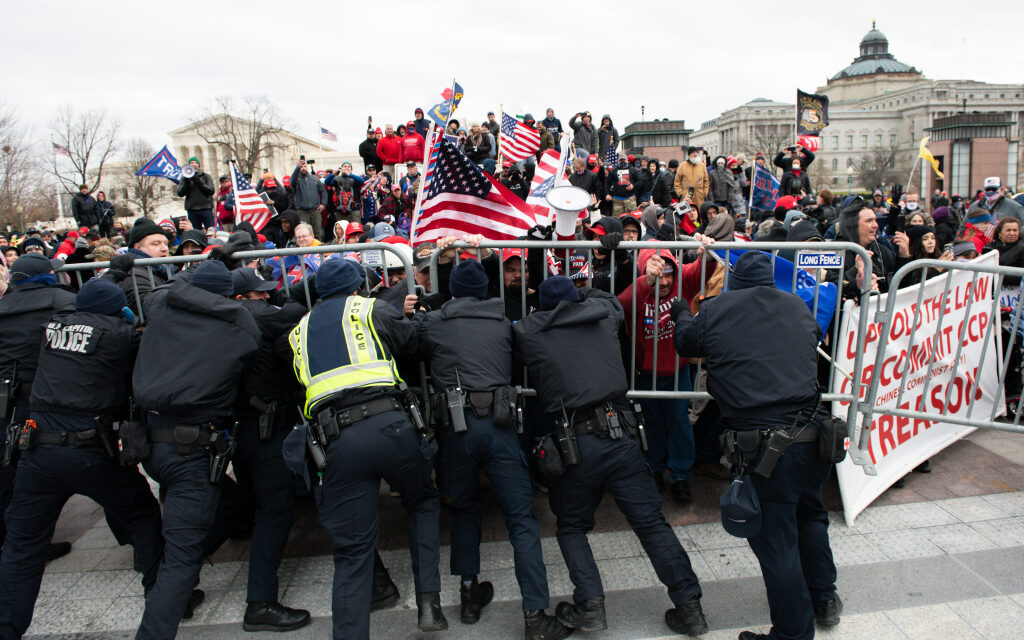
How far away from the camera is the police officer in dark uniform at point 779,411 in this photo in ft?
11.3

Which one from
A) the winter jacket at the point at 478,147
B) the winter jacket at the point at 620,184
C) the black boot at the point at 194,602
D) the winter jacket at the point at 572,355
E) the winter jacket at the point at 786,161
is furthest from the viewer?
the winter jacket at the point at 478,147

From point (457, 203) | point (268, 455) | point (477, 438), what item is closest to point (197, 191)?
point (457, 203)

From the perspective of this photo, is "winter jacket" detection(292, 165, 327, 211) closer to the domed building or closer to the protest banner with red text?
the protest banner with red text

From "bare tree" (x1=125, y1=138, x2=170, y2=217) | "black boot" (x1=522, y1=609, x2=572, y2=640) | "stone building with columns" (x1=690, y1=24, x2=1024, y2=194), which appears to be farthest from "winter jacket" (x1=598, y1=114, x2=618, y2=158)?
"stone building with columns" (x1=690, y1=24, x2=1024, y2=194)

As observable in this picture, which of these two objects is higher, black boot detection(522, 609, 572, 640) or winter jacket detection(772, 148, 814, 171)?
winter jacket detection(772, 148, 814, 171)

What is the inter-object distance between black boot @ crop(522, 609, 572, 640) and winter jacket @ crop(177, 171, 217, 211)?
1157cm

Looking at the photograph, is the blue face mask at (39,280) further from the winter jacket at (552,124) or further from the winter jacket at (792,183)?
the winter jacket at (552,124)

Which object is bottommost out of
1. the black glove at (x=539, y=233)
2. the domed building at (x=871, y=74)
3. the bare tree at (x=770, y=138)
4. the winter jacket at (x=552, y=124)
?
the black glove at (x=539, y=233)

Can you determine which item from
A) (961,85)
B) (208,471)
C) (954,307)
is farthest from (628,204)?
(961,85)

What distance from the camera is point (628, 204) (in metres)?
14.2

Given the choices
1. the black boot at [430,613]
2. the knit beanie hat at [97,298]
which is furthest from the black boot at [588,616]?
the knit beanie hat at [97,298]

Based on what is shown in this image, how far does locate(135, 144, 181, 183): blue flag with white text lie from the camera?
1276 centimetres

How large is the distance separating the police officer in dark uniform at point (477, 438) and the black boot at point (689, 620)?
0.63m

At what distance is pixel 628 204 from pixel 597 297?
1047 cm
